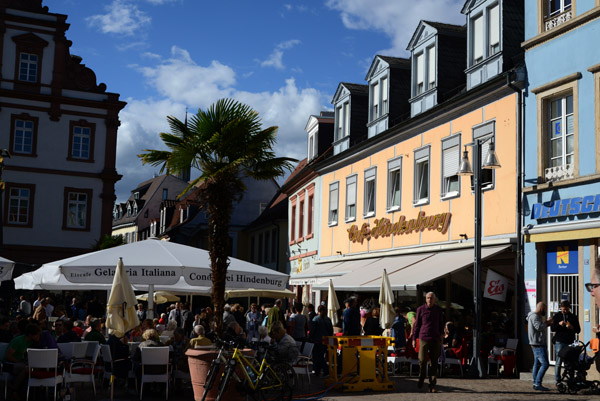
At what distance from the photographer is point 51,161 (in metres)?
42.5

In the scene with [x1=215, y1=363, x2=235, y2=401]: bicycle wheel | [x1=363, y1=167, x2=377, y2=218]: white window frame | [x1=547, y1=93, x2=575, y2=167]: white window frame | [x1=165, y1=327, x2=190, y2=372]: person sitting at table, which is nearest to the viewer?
[x1=215, y1=363, x2=235, y2=401]: bicycle wheel

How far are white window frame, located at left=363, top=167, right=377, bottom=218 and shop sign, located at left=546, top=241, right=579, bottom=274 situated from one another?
10.1 metres

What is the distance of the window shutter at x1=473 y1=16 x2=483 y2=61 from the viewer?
21078 millimetres

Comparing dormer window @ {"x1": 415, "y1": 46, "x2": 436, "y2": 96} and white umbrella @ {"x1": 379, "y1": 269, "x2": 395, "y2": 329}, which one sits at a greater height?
dormer window @ {"x1": 415, "y1": 46, "x2": 436, "y2": 96}

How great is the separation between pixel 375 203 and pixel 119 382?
1339 centimetres

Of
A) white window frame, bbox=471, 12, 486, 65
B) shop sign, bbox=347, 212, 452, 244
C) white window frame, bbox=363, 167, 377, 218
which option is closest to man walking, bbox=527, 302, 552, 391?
shop sign, bbox=347, 212, 452, 244

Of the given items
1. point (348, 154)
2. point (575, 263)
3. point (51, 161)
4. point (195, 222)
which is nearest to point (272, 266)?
point (51, 161)

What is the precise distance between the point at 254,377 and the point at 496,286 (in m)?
8.49

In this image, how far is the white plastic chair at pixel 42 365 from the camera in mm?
11898

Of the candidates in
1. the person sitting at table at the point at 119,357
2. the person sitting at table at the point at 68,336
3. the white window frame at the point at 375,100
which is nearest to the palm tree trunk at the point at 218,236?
the person sitting at table at the point at 119,357

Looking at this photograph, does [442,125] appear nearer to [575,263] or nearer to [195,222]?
[575,263]

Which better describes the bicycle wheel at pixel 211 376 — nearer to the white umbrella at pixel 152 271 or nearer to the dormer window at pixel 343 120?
the white umbrella at pixel 152 271

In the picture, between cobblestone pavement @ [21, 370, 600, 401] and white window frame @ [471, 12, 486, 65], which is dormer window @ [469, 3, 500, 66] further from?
cobblestone pavement @ [21, 370, 600, 401]

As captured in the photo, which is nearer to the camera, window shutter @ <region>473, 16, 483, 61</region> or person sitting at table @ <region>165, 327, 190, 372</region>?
person sitting at table @ <region>165, 327, 190, 372</region>
